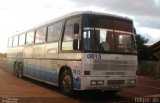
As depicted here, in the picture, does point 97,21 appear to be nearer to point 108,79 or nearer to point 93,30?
point 93,30

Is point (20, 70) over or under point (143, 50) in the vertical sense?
under

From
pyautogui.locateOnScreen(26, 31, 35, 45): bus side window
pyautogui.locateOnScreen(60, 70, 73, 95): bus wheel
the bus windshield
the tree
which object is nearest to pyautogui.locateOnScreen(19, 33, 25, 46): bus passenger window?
pyautogui.locateOnScreen(26, 31, 35, 45): bus side window

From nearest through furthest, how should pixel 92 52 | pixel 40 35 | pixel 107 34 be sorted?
pixel 92 52, pixel 107 34, pixel 40 35

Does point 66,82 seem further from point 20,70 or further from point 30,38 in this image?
point 20,70

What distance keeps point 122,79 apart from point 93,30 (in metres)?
2.28

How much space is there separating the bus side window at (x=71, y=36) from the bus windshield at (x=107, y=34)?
1.11 feet

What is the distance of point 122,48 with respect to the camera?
1478 cm

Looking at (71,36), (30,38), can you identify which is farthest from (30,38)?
(71,36)

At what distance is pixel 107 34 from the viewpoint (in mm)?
14430

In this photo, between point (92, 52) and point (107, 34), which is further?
point (107, 34)

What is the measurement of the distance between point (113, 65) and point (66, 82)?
213 centimetres

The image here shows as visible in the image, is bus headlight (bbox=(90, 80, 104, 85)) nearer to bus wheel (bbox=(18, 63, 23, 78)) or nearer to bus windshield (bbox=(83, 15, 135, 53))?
bus windshield (bbox=(83, 15, 135, 53))

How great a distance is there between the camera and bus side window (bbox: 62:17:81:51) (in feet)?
46.6

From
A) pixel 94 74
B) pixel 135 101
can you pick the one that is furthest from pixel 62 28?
pixel 135 101
